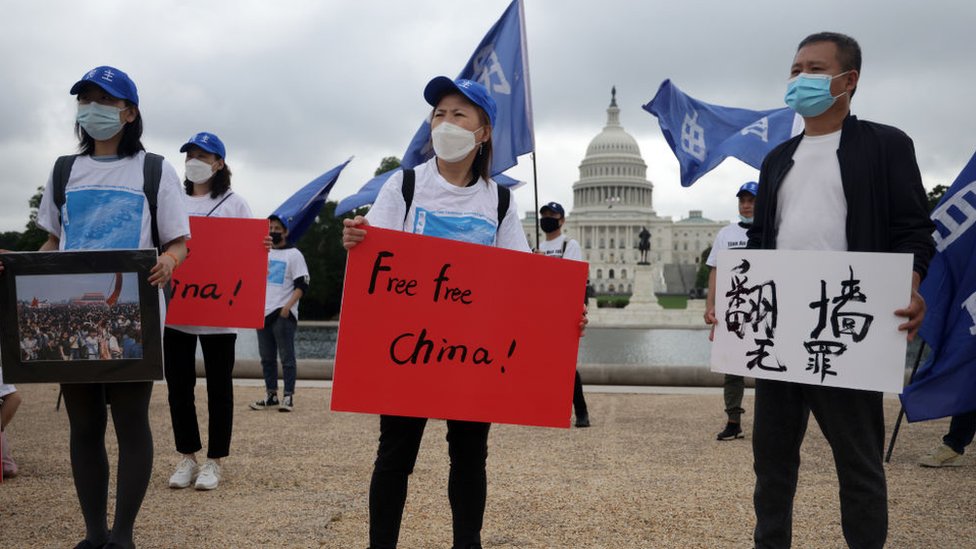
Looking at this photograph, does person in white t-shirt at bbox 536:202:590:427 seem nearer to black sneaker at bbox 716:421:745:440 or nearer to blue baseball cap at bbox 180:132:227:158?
black sneaker at bbox 716:421:745:440

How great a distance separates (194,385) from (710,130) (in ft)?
21.5

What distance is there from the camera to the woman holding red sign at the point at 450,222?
276cm

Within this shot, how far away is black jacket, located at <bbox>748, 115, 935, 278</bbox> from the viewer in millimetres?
2736

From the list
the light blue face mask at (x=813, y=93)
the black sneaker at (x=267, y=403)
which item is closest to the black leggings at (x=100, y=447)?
the light blue face mask at (x=813, y=93)

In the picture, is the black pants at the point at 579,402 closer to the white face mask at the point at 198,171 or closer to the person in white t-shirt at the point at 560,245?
the person in white t-shirt at the point at 560,245

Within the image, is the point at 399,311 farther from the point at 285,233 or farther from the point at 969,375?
the point at 285,233

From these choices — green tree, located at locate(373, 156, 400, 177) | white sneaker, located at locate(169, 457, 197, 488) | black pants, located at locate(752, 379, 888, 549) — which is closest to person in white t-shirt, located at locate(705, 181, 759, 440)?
black pants, located at locate(752, 379, 888, 549)

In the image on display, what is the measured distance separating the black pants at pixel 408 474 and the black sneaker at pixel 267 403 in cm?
547

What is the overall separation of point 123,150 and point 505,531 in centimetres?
241

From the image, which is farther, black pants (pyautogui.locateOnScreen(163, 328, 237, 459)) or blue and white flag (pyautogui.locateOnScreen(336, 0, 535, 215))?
blue and white flag (pyautogui.locateOnScreen(336, 0, 535, 215))

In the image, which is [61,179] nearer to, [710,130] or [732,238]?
[732,238]

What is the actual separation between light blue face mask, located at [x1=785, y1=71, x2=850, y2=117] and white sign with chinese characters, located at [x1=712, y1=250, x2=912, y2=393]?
578 millimetres

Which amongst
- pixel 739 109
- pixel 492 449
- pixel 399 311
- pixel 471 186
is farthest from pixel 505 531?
pixel 739 109

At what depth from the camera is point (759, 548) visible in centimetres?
290
